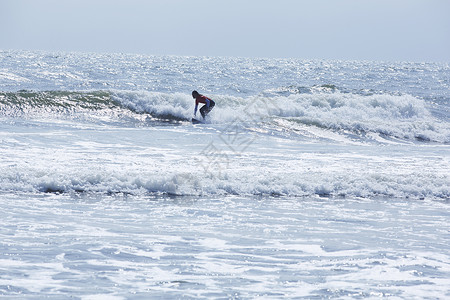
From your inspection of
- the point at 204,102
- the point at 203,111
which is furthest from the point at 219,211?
the point at 203,111

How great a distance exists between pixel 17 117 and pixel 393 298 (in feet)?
58.4

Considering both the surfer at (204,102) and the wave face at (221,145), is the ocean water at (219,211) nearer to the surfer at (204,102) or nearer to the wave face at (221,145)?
the wave face at (221,145)

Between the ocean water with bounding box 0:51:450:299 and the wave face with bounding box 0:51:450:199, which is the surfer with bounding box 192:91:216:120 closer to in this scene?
the ocean water with bounding box 0:51:450:299

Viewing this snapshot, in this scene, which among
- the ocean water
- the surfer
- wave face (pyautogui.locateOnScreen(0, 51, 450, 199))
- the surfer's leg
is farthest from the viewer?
the surfer's leg

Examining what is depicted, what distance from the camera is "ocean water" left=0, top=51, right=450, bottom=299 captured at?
6.01 m

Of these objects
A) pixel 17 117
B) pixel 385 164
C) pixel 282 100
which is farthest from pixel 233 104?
pixel 385 164

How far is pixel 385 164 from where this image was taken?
13.9m

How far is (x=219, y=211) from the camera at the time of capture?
9.32m

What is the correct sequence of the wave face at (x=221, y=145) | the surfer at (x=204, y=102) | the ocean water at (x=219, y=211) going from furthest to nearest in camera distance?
1. the surfer at (x=204, y=102)
2. the wave face at (x=221, y=145)
3. the ocean water at (x=219, y=211)

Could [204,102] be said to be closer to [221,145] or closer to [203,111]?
[203,111]

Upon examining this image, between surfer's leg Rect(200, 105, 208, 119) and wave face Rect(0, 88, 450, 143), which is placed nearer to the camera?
surfer's leg Rect(200, 105, 208, 119)

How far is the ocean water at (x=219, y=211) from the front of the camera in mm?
6008

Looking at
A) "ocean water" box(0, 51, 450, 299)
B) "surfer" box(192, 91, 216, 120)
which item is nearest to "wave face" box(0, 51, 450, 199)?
"ocean water" box(0, 51, 450, 299)

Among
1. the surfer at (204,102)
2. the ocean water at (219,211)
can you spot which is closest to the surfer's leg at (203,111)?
the surfer at (204,102)
